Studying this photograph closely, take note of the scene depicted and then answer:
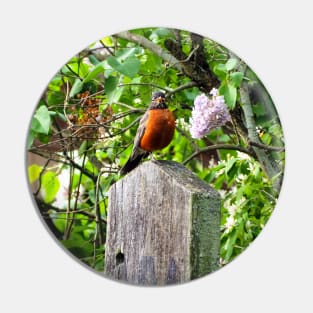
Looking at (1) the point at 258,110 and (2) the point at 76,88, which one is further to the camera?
(1) the point at 258,110

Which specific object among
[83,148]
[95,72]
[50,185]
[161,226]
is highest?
[95,72]

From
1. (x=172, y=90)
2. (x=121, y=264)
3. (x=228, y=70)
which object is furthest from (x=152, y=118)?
(x=121, y=264)

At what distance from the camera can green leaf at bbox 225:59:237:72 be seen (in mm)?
3641

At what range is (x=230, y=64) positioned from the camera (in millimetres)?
3645

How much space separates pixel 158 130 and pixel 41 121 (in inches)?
20.8

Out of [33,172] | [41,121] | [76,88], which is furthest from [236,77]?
[33,172]

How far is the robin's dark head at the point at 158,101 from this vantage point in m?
3.61

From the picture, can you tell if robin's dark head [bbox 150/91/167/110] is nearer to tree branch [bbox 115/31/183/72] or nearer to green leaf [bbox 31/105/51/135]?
tree branch [bbox 115/31/183/72]

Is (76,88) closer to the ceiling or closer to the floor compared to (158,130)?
closer to the ceiling

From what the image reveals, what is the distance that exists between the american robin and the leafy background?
1.7 inches

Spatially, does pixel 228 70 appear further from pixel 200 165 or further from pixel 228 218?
pixel 228 218

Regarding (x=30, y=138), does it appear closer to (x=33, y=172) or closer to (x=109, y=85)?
(x=33, y=172)

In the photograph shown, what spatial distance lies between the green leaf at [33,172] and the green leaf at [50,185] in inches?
1.2

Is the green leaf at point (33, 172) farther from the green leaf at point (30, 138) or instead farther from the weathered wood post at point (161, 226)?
the weathered wood post at point (161, 226)
